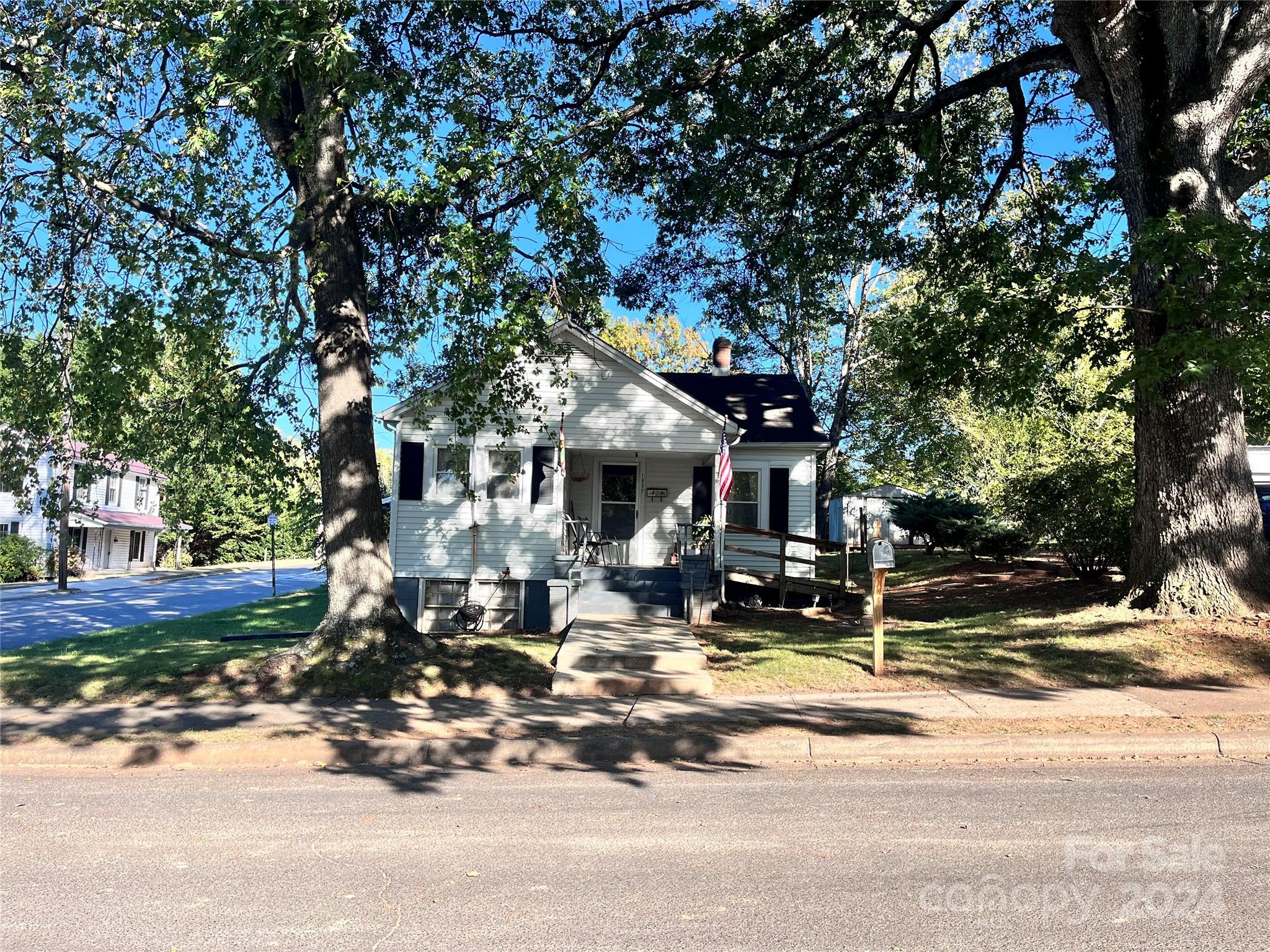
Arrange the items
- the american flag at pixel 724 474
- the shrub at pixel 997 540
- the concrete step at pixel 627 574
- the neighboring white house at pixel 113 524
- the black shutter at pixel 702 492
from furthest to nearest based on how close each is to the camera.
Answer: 1. the neighboring white house at pixel 113 524
2. the shrub at pixel 997 540
3. the black shutter at pixel 702 492
4. the concrete step at pixel 627 574
5. the american flag at pixel 724 474

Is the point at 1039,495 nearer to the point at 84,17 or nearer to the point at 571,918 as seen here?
the point at 571,918

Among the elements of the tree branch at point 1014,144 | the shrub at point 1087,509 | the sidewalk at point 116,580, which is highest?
the tree branch at point 1014,144

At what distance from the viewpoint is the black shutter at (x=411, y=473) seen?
57.8 ft

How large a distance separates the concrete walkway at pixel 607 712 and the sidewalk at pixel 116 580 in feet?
76.3

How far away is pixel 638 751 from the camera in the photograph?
25.0ft

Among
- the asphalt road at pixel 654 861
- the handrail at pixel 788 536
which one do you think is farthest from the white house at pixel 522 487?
the asphalt road at pixel 654 861

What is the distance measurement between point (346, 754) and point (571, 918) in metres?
4.08

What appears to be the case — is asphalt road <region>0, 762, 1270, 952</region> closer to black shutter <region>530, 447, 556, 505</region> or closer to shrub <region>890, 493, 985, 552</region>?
black shutter <region>530, 447, 556, 505</region>

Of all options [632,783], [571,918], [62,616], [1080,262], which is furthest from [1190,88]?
[62,616]

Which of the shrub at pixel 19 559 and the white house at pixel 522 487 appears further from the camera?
the shrub at pixel 19 559

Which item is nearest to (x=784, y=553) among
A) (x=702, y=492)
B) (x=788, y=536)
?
(x=788, y=536)

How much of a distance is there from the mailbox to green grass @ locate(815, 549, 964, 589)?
376 inches

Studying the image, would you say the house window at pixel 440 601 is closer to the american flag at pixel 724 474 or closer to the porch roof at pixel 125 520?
the american flag at pixel 724 474

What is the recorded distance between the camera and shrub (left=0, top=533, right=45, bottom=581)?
37.4 meters
